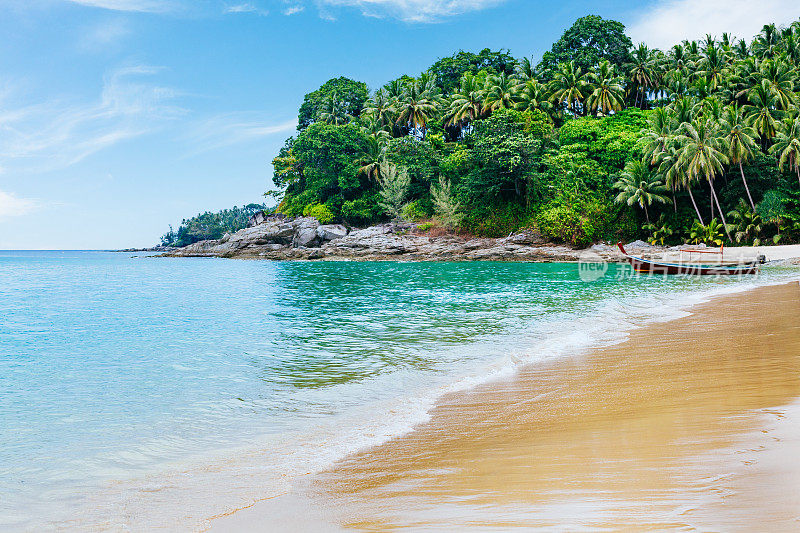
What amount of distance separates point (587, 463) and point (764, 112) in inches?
1973

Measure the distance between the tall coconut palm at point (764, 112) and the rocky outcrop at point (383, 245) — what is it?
1368cm

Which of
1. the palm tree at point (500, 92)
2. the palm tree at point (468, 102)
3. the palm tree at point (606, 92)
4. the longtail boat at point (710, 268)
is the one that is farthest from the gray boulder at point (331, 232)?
the longtail boat at point (710, 268)

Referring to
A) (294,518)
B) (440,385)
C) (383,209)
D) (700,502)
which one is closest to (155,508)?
(294,518)

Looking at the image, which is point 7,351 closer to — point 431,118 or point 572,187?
point 572,187

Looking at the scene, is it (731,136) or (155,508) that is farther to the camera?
(731,136)

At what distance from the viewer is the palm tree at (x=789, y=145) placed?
125 feet

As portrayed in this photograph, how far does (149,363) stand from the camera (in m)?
9.51

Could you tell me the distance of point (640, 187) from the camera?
44.1 meters

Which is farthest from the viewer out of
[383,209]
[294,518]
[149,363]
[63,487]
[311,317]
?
[383,209]

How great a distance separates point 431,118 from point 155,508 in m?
61.8

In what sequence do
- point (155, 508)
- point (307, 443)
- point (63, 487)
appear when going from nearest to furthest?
point (155, 508) < point (63, 487) < point (307, 443)

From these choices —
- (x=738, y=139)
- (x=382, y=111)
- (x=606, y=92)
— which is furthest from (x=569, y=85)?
(x=382, y=111)

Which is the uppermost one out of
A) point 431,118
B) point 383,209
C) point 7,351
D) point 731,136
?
point 431,118

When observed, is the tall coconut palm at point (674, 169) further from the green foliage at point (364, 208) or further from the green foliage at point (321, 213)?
the green foliage at point (321, 213)
